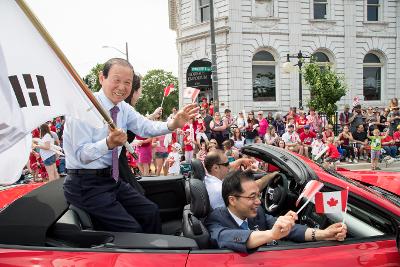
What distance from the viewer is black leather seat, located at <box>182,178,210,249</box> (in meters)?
2.33

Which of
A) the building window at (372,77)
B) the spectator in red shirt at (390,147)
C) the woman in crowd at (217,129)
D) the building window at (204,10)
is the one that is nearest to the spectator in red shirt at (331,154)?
the spectator in red shirt at (390,147)

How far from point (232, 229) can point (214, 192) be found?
113 centimetres

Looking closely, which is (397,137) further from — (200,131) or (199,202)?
(199,202)

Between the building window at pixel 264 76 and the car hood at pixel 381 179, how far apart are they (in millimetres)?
19616

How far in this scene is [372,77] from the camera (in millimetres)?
25594

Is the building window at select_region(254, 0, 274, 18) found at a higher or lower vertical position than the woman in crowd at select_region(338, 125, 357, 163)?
higher

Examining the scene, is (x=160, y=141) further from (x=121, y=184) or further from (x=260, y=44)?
(x=260, y=44)

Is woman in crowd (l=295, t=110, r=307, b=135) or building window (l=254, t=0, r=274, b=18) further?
building window (l=254, t=0, r=274, b=18)

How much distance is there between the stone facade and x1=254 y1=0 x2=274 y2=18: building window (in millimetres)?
55

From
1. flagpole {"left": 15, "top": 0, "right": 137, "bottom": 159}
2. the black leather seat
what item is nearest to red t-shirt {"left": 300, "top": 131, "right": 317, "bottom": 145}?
the black leather seat

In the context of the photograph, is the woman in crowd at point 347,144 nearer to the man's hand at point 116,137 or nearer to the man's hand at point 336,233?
the man's hand at point 336,233

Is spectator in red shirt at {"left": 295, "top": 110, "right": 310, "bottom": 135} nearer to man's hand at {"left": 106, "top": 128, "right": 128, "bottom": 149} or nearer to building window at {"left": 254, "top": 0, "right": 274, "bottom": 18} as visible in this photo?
building window at {"left": 254, "top": 0, "right": 274, "bottom": 18}

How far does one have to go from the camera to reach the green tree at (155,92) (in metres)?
75.4

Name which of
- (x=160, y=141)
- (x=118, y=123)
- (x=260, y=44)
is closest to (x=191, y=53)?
(x=260, y=44)
